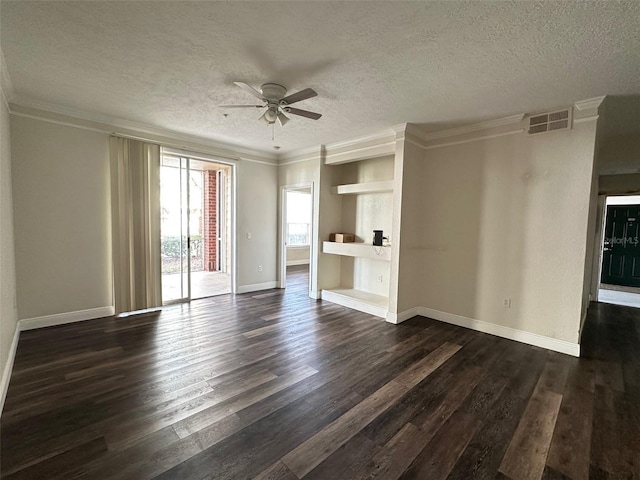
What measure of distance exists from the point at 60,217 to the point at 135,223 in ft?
2.72

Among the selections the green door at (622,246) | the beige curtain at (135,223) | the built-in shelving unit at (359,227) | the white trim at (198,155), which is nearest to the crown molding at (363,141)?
the built-in shelving unit at (359,227)

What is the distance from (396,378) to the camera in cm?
268

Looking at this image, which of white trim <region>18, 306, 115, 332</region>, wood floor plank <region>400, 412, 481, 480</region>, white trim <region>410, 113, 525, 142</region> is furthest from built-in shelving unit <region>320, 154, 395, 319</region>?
white trim <region>18, 306, 115, 332</region>

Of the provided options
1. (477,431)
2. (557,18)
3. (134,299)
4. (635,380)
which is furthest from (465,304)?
(134,299)

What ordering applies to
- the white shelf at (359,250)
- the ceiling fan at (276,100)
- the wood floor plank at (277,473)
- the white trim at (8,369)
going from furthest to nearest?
the white shelf at (359,250) < the ceiling fan at (276,100) < the white trim at (8,369) < the wood floor plank at (277,473)

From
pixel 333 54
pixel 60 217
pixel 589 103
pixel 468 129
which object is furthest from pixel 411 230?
pixel 60 217

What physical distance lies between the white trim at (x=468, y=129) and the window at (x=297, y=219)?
5.27 m

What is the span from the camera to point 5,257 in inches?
108

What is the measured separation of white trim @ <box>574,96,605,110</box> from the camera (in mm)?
2971

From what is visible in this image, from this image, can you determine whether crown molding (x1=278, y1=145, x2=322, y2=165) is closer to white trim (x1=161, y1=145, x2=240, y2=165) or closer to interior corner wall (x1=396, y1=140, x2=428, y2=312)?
white trim (x1=161, y1=145, x2=240, y2=165)

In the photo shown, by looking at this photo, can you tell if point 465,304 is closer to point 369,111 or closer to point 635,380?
point 635,380

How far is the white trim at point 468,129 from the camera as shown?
3579mm

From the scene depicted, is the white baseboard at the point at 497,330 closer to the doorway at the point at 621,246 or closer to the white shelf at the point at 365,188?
the white shelf at the point at 365,188

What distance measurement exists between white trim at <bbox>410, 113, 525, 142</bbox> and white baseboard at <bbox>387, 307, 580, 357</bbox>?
263cm
